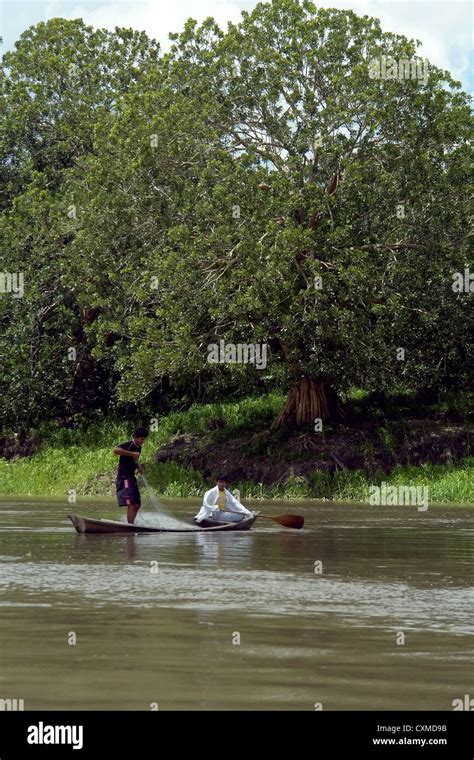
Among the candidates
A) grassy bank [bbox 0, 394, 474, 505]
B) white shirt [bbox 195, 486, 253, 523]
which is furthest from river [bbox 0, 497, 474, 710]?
grassy bank [bbox 0, 394, 474, 505]

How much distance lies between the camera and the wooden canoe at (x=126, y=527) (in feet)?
76.7

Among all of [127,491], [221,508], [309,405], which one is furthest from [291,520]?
[309,405]

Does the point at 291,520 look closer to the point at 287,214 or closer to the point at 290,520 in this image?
the point at 290,520

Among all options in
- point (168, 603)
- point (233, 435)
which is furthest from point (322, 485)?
point (168, 603)

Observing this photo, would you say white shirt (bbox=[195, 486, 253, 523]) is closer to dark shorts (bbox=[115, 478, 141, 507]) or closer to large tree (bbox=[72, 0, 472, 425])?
dark shorts (bbox=[115, 478, 141, 507])

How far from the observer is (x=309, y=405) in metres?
41.8

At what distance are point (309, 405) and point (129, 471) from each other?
722 inches

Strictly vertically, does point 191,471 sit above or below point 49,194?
below

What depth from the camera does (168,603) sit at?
1404cm

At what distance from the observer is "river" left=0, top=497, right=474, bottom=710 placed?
367 inches

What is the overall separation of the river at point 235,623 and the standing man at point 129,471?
1.14 meters

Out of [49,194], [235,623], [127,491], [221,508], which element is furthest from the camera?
[49,194]

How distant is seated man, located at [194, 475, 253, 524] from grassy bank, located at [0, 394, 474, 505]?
39.6 ft
